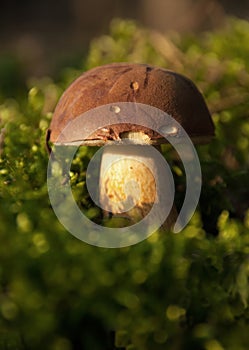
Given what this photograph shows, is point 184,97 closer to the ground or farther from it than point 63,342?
farther from it

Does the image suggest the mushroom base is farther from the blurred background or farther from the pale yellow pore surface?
the blurred background

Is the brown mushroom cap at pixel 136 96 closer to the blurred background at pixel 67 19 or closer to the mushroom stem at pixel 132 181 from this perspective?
the mushroom stem at pixel 132 181

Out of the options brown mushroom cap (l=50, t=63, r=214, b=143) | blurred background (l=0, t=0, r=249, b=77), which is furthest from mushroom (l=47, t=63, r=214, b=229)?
blurred background (l=0, t=0, r=249, b=77)

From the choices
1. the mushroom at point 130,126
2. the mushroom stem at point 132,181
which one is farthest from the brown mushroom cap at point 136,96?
the mushroom stem at point 132,181

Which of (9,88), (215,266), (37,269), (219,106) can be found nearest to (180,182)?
(215,266)

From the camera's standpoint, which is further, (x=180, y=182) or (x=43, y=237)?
(x=180, y=182)

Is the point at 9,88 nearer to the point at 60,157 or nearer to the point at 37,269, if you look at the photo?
the point at 60,157

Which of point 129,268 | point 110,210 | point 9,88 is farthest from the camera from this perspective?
point 9,88
